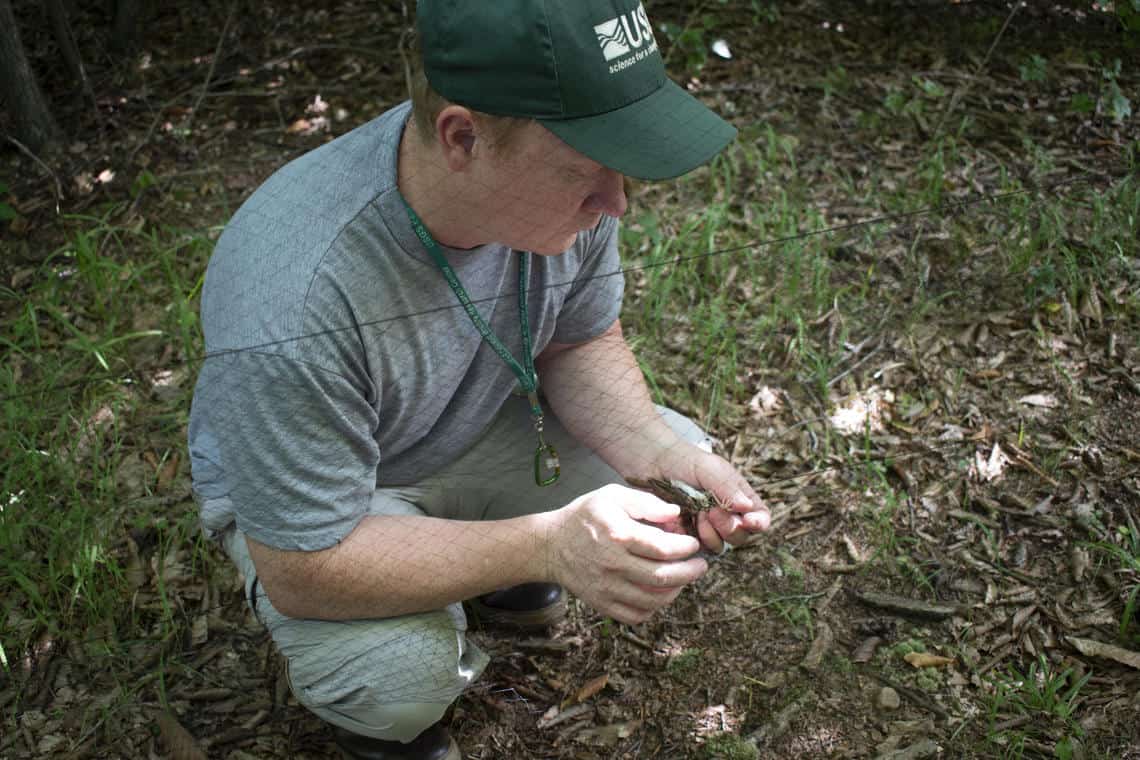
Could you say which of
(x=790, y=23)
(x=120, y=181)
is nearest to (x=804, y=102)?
(x=790, y=23)

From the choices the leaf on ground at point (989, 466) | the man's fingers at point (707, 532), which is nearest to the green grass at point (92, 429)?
the man's fingers at point (707, 532)

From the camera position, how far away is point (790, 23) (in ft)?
12.1

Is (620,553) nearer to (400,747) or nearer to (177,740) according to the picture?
(400,747)

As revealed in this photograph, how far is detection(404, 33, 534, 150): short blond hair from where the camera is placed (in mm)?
1180

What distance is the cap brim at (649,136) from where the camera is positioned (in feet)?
3.76

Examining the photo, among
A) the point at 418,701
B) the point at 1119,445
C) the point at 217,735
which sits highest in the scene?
the point at 418,701

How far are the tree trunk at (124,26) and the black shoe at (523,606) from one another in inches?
103

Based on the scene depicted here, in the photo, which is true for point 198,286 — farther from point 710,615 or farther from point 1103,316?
point 1103,316

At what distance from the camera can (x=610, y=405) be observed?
5.65 ft

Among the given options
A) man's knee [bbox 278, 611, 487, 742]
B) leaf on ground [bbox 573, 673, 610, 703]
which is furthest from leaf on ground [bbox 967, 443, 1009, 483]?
man's knee [bbox 278, 611, 487, 742]

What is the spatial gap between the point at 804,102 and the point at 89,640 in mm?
2795

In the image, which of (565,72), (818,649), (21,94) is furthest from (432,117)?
(21,94)

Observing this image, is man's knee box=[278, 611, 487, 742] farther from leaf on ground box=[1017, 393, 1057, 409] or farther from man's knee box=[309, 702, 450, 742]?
leaf on ground box=[1017, 393, 1057, 409]

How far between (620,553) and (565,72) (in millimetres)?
663
